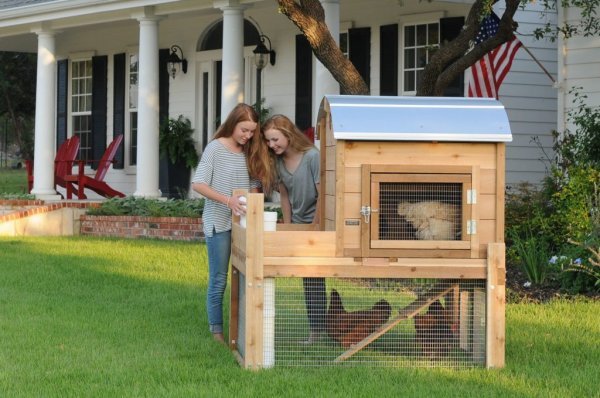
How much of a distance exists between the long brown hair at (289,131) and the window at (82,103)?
1393 centimetres

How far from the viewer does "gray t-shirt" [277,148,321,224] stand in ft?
24.7

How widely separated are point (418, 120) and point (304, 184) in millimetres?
1118

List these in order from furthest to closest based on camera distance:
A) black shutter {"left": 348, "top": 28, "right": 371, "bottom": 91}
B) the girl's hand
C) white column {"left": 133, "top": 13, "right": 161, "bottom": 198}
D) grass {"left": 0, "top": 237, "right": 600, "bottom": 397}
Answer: white column {"left": 133, "top": 13, "right": 161, "bottom": 198}
black shutter {"left": 348, "top": 28, "right": 371, "bottom": 91}
the girl's hand
grass {"left": 0, "top": 237, "right": 600, "bottom": 397}

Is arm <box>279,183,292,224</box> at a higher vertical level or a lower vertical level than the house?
lower

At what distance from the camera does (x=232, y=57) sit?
15.4 metres

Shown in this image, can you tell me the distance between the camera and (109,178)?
2034 centimetres

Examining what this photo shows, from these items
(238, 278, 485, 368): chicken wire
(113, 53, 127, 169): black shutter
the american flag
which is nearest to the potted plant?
(113, 53, 127, 169): black shutter

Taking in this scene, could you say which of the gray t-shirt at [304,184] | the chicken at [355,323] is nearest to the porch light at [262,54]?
the gray t-shirt at [304,184]

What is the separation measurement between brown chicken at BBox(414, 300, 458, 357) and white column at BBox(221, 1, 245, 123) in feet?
28.5

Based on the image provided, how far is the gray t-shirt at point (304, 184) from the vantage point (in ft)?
24.7

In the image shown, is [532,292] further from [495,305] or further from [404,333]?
[495,305]

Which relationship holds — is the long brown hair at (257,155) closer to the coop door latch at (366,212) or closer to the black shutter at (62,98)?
the coop door latch at (366,212)

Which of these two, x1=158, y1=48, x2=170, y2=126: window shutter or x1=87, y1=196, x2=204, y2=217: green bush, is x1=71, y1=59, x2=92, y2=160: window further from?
x1=87, y1=196, x2=204, y2=217: green bush

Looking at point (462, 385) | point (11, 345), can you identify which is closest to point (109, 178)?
point (11, 345)
